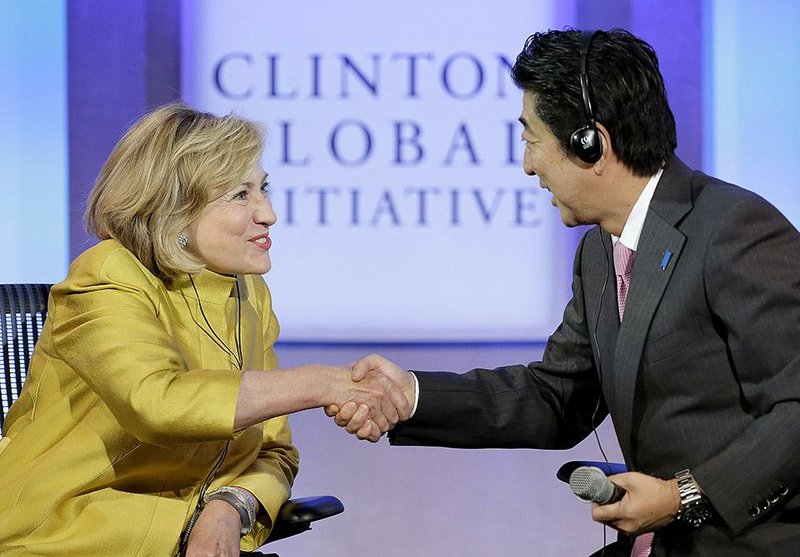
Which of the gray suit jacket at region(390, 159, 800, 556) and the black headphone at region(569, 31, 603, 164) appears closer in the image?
the gray suit jacket at region(390, 159, 800, 556)

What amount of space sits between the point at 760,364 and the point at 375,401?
2.32 feet

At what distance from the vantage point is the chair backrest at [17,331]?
7.34 ft

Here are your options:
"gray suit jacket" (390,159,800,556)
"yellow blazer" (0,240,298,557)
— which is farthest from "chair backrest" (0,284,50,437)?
"gray suit jacket" (390,159,800,556)

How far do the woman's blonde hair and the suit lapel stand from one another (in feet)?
2.49

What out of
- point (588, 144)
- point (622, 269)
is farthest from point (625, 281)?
point (588, 144)

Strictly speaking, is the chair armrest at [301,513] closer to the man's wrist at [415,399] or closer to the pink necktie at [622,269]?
the man's wrist at [415,399]

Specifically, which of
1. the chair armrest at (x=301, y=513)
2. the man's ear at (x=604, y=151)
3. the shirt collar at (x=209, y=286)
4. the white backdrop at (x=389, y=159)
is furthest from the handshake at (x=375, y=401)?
the white backdrop at (x=389, y=159)

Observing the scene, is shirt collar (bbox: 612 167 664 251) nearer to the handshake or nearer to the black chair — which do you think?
the handshake

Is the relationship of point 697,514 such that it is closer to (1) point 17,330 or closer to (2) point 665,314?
(2) point 665,314

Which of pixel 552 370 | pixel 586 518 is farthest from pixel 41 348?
pixel 586 518

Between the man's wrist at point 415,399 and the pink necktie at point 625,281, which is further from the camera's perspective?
the man's wrist at point 415,399

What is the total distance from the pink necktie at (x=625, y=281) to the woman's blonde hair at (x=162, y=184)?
711mm

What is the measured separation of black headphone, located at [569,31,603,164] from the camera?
1768mm

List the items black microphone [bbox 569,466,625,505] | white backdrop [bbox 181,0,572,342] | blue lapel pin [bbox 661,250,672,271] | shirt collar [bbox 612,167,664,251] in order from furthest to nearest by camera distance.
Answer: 1. white backdrop [bbox 181,0,572,342]
2. shirt collar [bbox 612,167,664,251]
3. blue lapel pin [bbox 661,250,672,271]
4. black microphone [bbox 569,466,625,505]
